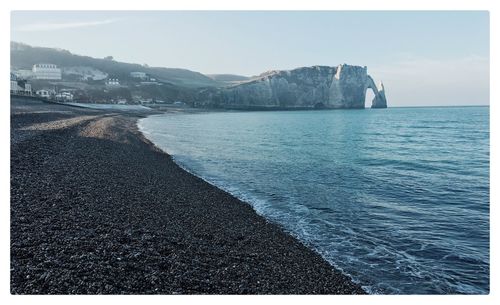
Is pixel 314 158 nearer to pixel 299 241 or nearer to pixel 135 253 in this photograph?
pixel 299 241

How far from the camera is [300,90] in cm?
17762

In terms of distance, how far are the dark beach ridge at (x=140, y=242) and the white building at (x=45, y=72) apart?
134 meters

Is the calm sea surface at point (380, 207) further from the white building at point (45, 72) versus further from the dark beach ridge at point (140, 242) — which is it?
the white building at point (45, 72)

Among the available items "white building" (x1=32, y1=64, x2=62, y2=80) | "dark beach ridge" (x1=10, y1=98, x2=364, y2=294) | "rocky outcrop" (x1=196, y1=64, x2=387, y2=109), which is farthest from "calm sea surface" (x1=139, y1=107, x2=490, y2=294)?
"rocky outcrop" (x1=196, y1=64, x2=387, y2=109)

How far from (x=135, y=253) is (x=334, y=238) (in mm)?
6562

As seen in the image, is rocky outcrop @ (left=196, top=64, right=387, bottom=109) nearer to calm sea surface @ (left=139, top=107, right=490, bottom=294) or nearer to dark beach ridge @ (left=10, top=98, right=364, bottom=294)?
calm sea surface @ (left=139, top=107, right=490, bottom=294)

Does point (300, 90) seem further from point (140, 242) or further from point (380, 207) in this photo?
point (140, 242)

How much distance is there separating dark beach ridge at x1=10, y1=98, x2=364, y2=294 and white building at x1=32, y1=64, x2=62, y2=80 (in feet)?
441

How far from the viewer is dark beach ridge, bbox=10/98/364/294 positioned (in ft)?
22.9

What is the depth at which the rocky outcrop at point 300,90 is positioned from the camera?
168m

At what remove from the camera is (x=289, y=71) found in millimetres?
173250

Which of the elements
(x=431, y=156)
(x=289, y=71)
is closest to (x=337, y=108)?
(x=289, y=71)

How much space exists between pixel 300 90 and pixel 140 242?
174497 millimetres

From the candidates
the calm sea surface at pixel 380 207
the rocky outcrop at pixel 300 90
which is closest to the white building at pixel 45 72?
the rocky outcrop at pixel 300 90
